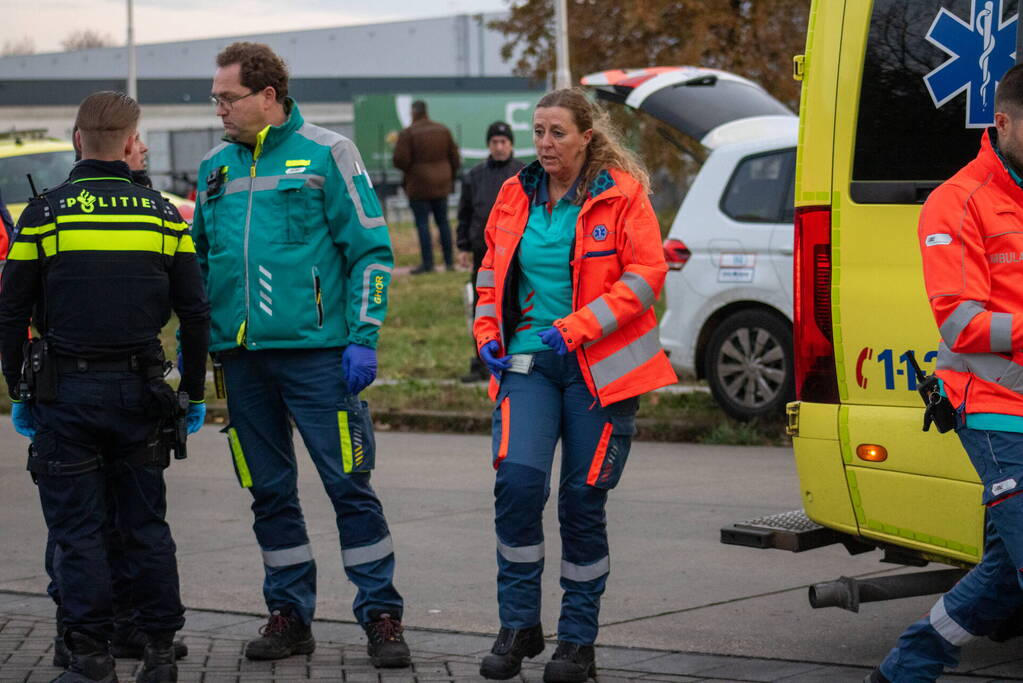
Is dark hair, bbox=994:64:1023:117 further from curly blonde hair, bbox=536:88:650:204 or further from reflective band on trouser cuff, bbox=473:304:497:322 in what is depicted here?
reflective band on trouser cuff, bbox=473:304:497:322

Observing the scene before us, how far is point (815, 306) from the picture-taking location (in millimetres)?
4930

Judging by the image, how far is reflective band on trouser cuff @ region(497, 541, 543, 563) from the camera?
5.04m

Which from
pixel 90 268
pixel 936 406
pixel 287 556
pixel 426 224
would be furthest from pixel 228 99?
pixel 426 224

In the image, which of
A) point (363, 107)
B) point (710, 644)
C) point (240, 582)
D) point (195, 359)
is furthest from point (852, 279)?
point (363, 107)

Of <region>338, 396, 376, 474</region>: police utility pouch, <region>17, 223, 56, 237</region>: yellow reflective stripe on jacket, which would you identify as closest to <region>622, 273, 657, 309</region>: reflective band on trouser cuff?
<region>338, 396, 376, 474</region>: police utility pouch

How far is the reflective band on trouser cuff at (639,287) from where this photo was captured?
16.3ft

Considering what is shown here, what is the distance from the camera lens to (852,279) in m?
4.83

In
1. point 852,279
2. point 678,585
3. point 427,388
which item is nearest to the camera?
point 852,279

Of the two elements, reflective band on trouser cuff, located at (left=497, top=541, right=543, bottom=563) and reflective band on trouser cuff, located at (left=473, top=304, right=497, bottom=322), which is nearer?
reflective band on trouser cuff, located at (left=497, top=541, right=543, bottom=563)

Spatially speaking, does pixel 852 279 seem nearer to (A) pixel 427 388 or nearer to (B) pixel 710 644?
(B) pixel 710 644

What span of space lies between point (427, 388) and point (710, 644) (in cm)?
662

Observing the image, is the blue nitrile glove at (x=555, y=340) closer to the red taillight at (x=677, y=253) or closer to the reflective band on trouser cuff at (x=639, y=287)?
the reflective band on trouser cuff at (x=639, y=287)

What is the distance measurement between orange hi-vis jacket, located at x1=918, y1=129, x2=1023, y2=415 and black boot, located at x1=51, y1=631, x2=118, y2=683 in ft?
8.35

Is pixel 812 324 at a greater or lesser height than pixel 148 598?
greater
